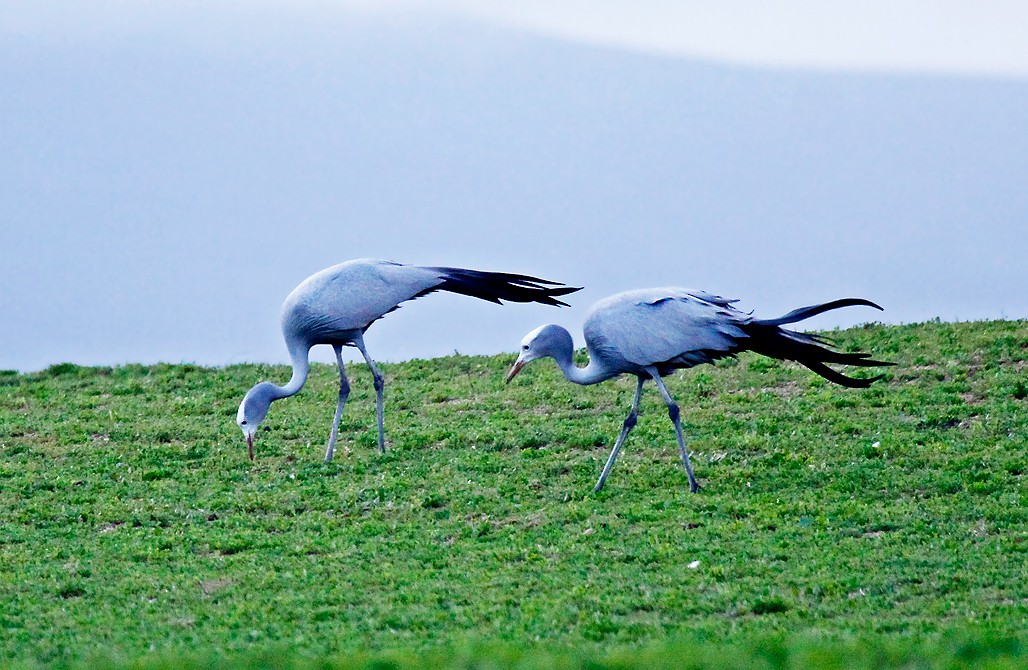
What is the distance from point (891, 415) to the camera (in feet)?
45.1

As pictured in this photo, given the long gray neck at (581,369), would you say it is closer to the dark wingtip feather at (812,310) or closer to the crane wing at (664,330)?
the crane wing at (664,330)

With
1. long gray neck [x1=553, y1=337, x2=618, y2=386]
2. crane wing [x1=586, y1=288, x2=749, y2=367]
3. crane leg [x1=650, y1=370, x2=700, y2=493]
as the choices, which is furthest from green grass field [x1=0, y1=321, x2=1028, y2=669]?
crane wing [x1=586, y1=288, x2=749, y2=367]

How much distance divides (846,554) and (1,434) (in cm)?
1040

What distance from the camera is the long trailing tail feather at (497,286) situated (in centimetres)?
1299

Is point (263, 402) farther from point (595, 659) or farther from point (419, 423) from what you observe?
point (595, 659)

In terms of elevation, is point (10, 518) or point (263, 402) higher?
point (263, 402)

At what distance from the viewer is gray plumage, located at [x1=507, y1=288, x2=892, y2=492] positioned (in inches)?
442

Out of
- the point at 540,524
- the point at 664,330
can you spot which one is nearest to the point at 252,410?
the point at 540,524

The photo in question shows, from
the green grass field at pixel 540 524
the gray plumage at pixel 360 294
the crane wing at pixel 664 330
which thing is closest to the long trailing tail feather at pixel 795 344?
the crane wing at pixel 664 330

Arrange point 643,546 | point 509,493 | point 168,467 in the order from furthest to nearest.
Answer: point 168,467 → point 509,493 → point 643,546

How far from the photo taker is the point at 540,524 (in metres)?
10.9

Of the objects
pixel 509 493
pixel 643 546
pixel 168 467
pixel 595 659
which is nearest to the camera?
pixel 595 659

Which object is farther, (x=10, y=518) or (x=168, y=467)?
(x=168, y=467)

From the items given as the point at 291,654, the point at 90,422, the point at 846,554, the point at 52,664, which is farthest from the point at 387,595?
the point at 90,422
